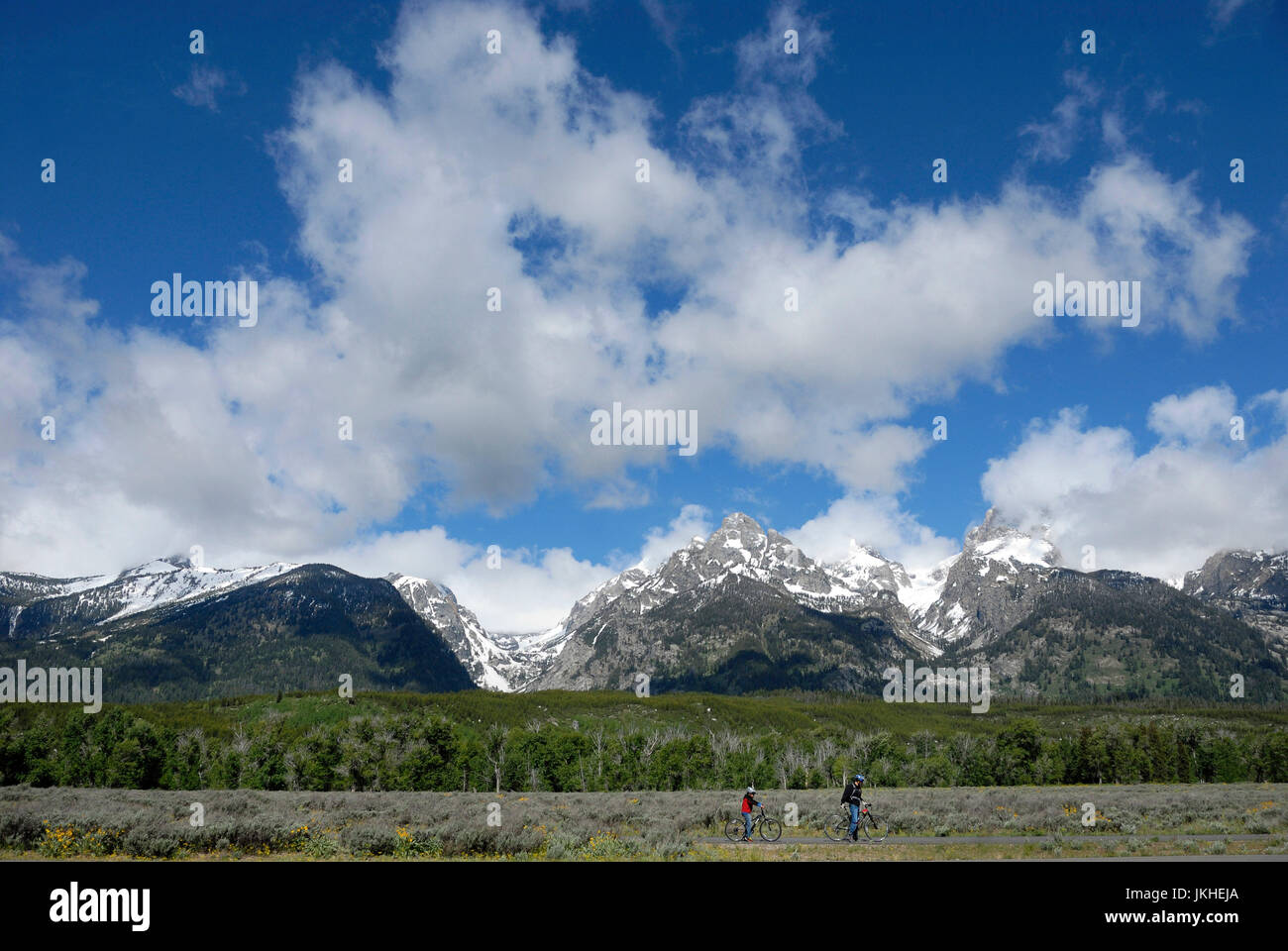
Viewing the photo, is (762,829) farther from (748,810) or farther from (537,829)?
(537,829)

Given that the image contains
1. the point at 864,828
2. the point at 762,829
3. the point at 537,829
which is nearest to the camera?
the point at 537,829

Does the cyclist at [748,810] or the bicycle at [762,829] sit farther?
the bicycle at [762,829]

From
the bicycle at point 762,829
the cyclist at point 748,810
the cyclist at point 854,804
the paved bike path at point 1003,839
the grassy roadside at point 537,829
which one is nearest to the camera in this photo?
the grassy roadside at point 537,829

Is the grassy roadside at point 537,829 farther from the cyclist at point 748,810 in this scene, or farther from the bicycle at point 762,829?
the cyclist at point 748,810

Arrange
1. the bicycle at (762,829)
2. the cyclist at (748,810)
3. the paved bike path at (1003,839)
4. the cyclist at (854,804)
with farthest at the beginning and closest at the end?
the bicycle at (762,829) → the cyclist at (748,810) → the cyclist at (854,804) → the paved bike path at (1003,839)

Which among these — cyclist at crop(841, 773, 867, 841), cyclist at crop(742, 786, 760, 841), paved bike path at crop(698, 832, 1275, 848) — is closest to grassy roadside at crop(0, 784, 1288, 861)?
paved bike path at crop(698, 832, 1275, 848)

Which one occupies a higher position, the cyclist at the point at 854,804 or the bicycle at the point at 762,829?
the cyclist at the point at 854,804

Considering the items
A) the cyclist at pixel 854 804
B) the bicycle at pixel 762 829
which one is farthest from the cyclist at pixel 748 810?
the cyclist at pixel 854 804

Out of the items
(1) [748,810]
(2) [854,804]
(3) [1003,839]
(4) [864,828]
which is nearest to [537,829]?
(1) [748,810]

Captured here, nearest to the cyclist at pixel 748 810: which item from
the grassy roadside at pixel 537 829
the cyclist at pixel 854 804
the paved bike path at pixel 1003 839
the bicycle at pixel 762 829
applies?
the bicycle at pixel 762 829

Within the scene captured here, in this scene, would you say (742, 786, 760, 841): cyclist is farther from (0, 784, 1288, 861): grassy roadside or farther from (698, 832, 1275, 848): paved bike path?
(0, 784, 1288, 861): grassy roadside

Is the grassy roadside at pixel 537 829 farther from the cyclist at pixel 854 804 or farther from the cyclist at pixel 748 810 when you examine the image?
the cyclist at pixel 748 810
